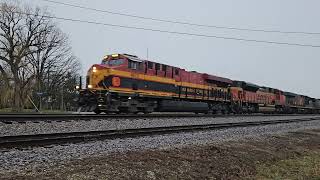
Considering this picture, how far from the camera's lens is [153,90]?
2450cm

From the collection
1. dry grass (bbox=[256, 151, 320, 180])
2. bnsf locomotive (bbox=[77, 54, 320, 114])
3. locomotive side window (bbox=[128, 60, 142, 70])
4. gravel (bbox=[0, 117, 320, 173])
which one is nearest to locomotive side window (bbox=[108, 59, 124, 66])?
bnsf locomotive (bbox=[77, 54, 320, 114])

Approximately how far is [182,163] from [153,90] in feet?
53.2

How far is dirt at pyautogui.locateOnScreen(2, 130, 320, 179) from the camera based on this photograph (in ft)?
21.7

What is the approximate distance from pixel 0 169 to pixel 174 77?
21.4m

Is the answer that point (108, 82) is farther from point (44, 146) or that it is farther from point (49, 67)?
point (49, 67)

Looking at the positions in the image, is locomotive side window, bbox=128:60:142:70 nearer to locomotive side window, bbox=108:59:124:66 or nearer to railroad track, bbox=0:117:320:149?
locomotive side window, bbox=108:59:124:66

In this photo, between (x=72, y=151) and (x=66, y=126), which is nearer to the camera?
(x=72, y=151)

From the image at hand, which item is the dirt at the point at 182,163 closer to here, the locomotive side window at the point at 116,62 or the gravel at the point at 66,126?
the gravel at the point at 66,126

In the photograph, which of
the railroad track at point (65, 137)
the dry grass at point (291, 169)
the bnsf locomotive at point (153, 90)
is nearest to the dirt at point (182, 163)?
the dry grass at point (291, 169)

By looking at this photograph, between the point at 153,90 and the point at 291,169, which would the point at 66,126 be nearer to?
the point at 291,169

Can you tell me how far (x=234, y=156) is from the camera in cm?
1016

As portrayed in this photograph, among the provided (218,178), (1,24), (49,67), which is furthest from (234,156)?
(49,67)

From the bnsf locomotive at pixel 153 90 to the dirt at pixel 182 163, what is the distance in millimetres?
10241

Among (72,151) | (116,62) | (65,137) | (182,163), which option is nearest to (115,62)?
(116,62)
